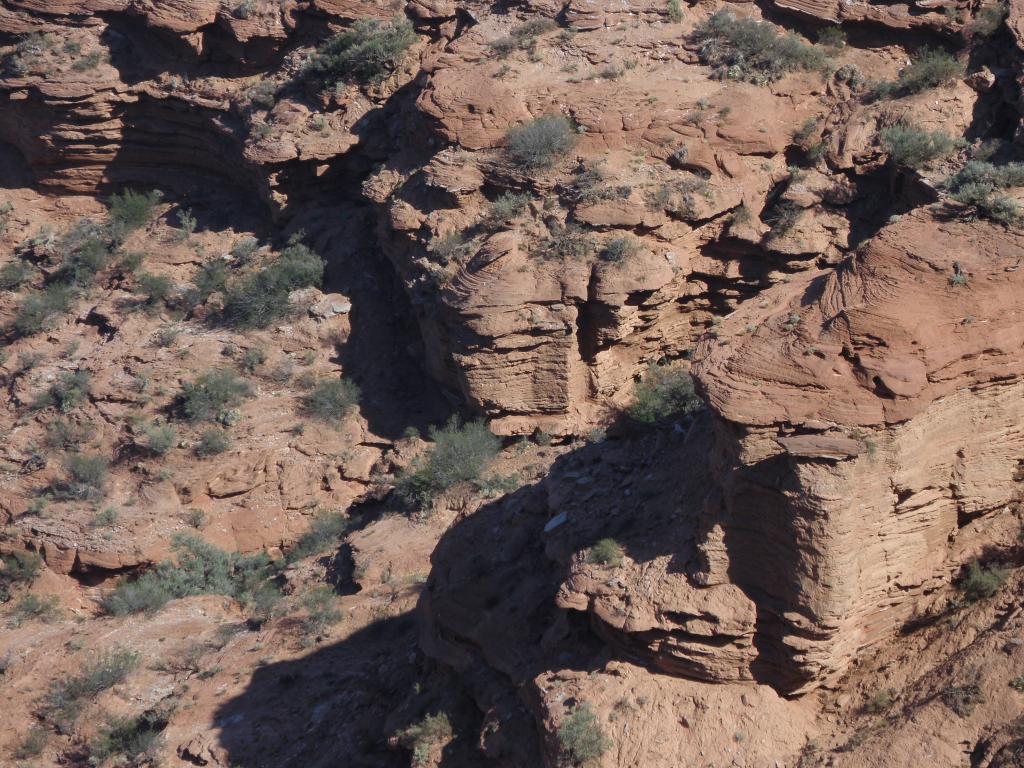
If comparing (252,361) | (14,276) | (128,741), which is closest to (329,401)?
(252,361)

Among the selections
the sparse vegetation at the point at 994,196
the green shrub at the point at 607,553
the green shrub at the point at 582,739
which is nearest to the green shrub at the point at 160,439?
the green shrub at the point at 607,553

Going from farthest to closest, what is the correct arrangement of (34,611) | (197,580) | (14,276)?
(14,276), (197,580), (34,611)

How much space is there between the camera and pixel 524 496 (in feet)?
39.7

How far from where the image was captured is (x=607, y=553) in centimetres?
951

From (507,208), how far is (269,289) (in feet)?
16.8

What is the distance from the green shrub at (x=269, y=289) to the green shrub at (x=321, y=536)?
4034 mm

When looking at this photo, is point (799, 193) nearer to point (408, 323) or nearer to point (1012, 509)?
point (408, 323)

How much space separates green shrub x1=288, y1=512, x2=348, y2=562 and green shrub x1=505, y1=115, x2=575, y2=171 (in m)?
5.81

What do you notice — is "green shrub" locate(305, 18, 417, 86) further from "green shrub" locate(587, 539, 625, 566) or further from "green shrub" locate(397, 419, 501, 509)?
"green shrub" locate(587, 539, 625, 566)

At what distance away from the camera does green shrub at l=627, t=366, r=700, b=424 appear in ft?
49.0

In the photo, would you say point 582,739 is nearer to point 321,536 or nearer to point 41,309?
point 321,536

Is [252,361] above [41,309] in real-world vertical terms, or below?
above

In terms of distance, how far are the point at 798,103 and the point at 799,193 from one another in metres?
1.82

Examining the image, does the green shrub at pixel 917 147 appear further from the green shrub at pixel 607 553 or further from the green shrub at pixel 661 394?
the green shrub at pixel 607 553
